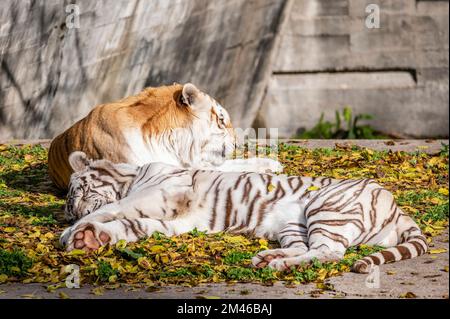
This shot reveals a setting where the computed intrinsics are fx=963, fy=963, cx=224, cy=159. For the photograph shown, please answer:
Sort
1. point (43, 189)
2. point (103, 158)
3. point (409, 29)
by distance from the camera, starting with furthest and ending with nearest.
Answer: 1. point (409, 29)
2. point (43, 189)
3. point (103, 158)

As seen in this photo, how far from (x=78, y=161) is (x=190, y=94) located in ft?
3.62

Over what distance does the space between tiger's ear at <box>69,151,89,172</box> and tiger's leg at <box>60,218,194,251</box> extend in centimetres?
83

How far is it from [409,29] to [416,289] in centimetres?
802

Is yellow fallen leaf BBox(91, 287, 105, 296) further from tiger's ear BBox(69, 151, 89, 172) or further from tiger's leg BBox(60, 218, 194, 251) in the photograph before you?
tiger's ear BBox(69, 151, 89, 172)

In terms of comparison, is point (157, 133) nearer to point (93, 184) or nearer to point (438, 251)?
point (93, 184)

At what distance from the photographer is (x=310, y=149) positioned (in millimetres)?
8961

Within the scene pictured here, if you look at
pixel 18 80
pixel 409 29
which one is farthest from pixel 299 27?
pixel 18 80

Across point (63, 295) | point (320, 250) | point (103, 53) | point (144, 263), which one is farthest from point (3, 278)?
point (103, 53)

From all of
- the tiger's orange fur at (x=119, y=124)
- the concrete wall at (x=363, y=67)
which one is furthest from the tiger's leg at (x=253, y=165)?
the concrete wall at (x=363, y=67)

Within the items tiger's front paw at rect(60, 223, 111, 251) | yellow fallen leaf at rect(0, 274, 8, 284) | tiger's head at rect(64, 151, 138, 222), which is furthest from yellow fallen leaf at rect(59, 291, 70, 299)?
tiger's head at rect(64, 151, 138, 222)

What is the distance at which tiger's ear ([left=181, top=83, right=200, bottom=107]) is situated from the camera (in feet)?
23.1

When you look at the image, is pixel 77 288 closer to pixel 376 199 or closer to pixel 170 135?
pixel 376 199

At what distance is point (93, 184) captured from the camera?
20.2 feet

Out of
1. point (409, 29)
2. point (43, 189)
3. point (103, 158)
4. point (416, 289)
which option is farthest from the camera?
point (409, 29)
